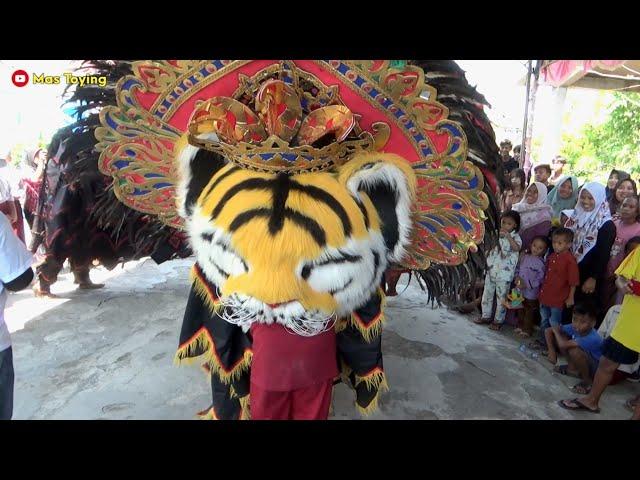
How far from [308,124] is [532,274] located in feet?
9.05

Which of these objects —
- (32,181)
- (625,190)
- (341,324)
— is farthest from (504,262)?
(32,181)

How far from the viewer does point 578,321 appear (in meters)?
3.01

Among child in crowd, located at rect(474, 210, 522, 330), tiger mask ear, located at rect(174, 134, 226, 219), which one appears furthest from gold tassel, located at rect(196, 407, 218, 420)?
child in crowd, located at rect(474, 210, 522, 330)

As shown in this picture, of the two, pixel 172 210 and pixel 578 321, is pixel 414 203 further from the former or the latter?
pixel 578 321

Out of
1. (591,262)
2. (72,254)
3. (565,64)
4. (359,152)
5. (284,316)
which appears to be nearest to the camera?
(284,316)

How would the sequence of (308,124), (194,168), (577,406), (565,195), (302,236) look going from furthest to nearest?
(565,195), (577,406), (194,168), (308,124), (302,236)

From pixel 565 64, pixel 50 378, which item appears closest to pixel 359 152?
pixel 50 378

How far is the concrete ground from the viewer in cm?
262

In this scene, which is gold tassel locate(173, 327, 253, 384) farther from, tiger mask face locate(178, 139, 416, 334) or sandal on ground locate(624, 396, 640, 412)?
sandal on ground locate(624, 396, 640, 412)

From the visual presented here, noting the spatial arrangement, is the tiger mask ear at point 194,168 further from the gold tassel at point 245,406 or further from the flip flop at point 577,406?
the flip flop at point 577,406

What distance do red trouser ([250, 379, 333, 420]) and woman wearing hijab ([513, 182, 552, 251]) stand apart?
8.93 ft

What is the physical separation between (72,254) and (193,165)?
2.85 metres

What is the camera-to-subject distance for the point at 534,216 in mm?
3826

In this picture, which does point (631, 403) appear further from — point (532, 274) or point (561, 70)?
point (561, 70)
